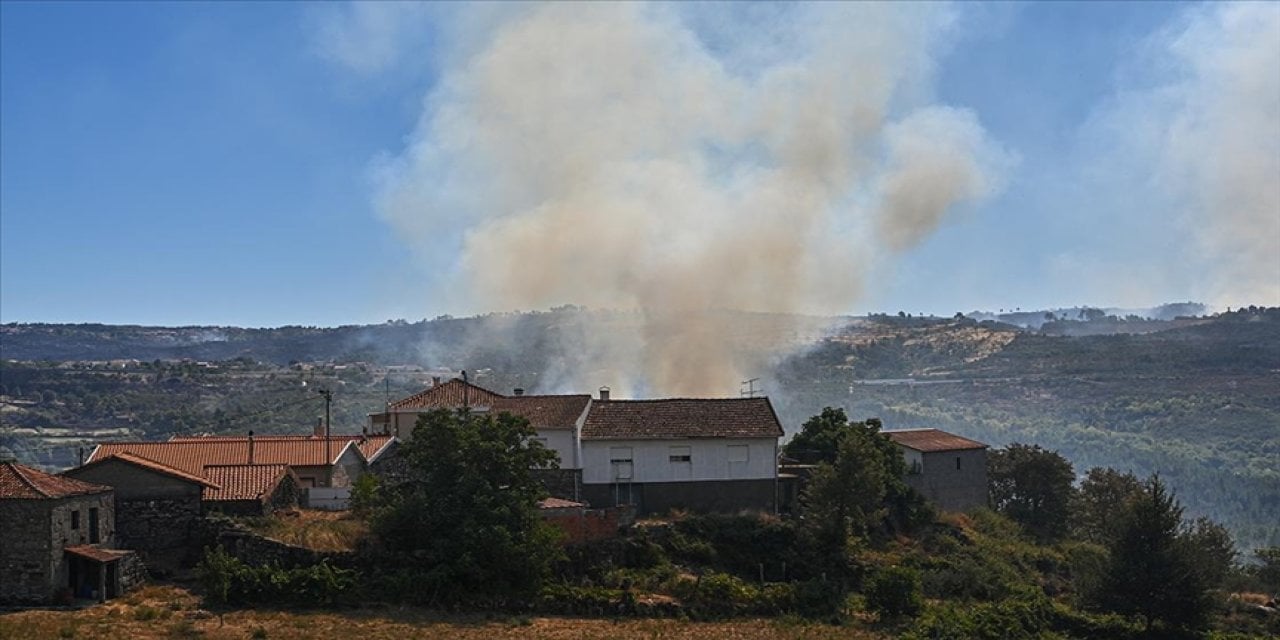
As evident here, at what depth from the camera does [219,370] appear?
175 meters

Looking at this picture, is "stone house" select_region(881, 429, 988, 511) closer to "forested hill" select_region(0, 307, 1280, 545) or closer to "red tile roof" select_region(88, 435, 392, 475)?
"red tile roof" select_region(88, 435, 392, 475)

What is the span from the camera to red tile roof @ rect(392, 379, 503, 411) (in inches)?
2170

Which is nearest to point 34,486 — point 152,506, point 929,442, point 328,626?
point 152,506

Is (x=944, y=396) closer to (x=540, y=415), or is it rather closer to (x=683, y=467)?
(x=683, y=467)

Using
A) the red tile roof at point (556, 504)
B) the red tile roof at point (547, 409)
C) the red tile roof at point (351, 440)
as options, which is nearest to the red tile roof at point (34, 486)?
the red tile roof at point (351, 440)

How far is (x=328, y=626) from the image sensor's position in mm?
34906

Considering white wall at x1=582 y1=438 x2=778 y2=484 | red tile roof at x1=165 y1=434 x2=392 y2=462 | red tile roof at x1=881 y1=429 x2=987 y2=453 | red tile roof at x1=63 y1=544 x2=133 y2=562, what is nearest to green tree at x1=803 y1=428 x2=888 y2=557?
white wall at x1=582 y1=438 x2=778 y2=484

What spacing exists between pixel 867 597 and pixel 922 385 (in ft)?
469

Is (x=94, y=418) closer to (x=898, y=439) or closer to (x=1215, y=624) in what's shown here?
(x=898, y=439)

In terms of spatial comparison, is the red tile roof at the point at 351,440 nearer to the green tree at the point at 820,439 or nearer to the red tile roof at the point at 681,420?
the red tile roof at the point at 681,420

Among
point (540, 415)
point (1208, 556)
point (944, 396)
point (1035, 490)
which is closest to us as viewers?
point (1208, 556)

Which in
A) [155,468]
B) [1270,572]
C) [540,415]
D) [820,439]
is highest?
[540,415]

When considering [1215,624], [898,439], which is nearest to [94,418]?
[898,439]

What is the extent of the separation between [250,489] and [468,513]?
813cm
